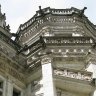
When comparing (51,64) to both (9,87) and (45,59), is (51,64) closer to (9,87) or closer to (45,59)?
(45,59)

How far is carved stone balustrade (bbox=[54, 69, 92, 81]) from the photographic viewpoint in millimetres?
19506

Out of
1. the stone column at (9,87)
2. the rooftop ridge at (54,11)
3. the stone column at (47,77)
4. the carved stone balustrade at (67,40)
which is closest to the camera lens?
the stone column at (47,77)

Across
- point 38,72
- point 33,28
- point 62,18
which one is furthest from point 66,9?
point 38,72

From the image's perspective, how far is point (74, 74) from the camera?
1980cm

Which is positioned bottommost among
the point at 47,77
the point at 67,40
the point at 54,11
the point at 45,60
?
the point at 47,77

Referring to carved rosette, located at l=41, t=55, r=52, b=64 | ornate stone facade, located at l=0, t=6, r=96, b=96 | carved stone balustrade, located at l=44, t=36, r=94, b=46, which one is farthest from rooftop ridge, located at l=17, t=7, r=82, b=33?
carved rosette, located at l=41, t=55, r=52, b=64

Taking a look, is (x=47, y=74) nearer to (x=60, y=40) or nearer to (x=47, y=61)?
(x=47, y=61)

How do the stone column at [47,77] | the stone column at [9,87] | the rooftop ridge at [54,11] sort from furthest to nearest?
the rooftop ridge at [54,11], the stone column at [9,87], the stone column at [47,77]

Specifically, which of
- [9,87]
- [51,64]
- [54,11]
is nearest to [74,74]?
[51,64]

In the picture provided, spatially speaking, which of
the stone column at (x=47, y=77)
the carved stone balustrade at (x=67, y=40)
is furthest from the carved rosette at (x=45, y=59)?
the carved stone balustrade at (x=67, y=40)

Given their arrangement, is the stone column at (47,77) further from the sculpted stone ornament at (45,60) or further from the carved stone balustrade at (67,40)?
the carved stone balustrade at (67,40)

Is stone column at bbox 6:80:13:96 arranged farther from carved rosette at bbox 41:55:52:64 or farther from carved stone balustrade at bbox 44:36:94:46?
carved stone balustrade at bbox 44:36:94:46

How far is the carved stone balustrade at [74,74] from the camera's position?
19.5 meters

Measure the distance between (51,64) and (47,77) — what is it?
98 centimetres
